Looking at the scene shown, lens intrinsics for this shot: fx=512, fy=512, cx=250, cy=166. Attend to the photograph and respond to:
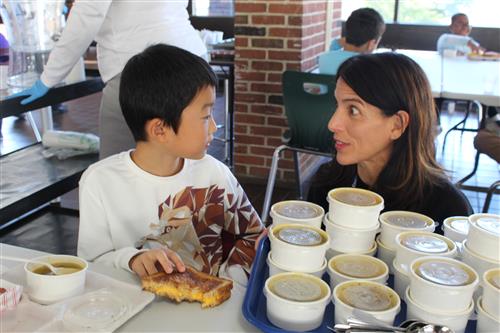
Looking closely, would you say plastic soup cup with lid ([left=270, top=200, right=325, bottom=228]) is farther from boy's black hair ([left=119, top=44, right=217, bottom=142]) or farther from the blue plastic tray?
boy's black hair ([left=119, top=44, right=217, bottom=142])

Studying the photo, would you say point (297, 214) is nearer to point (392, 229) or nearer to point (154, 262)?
point (392, 229)

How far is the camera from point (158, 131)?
4.82 ft

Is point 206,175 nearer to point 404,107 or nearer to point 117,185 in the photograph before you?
point 117,185

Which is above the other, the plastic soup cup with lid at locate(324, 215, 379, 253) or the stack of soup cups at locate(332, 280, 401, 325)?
the plastic soup cup with lid at locate(324, 215, 379, 253)

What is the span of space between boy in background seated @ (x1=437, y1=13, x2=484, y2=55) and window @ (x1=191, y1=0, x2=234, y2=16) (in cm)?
348

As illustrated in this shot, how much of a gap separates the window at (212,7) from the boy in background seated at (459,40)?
348 centimetres

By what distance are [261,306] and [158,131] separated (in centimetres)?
73

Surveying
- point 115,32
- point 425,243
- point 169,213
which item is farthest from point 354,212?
point 115,32

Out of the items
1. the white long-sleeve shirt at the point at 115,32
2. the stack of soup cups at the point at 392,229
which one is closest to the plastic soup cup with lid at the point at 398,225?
the stack of soup cups at the point at 392,229

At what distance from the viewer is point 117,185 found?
4.58 feet

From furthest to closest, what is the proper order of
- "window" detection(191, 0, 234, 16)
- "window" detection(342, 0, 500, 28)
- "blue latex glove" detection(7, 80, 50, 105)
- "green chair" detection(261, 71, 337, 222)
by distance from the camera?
1. "window" detection(191, 0, 234, 16)
2. "window" detection(342, 0, 500, 28)
3. "green chair" detection(261, 71, 337, 222)
4. "blue latex glove" detection(7, 80, 50, 105)

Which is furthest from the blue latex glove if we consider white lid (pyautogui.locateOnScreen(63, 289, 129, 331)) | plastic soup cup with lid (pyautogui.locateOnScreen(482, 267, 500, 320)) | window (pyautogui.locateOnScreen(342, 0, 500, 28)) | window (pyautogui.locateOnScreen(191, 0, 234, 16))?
window (pyautogui.locateOnScreen(191, 0, 234, 16))

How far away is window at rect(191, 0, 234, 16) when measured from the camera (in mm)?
7793

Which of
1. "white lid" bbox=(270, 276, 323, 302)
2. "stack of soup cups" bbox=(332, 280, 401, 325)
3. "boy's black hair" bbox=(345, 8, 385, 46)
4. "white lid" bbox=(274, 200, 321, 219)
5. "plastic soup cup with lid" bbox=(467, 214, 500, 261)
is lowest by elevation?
"stack of soup cups" bbox=(332, 280, 401, 325)
